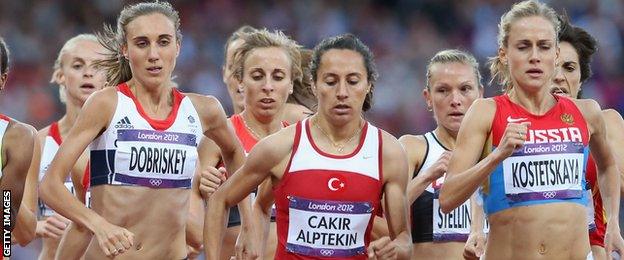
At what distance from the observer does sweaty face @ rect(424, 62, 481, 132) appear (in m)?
7.80

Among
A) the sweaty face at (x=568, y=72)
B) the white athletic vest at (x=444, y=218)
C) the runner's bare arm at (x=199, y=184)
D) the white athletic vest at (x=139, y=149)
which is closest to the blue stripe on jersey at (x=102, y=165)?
the white athletic vest at (x=139, y=149)

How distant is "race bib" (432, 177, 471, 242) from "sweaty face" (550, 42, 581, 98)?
0.93m

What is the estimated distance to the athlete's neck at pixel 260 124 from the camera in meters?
8.05

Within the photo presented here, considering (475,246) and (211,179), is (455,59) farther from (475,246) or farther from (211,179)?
(211,179)

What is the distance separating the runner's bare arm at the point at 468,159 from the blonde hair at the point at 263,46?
75.3 inches

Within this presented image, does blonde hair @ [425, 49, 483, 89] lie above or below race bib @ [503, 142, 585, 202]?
above

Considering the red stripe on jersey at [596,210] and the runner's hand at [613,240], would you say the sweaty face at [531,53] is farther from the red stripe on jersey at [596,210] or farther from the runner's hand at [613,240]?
the red stripe on jersey at [596,210]

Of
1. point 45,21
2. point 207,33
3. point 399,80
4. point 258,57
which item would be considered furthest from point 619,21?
point 258,57

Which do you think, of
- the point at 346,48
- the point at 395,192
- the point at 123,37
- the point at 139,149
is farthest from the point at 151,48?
the point at 395,192

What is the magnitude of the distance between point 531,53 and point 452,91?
1.40 meters

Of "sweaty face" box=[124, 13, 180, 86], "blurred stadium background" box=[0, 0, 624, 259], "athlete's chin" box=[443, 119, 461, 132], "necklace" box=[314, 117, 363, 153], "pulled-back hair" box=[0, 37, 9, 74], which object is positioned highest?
"blurred stadium background" box=[0, 0, 624, 259]

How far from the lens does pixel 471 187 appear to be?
244 inches

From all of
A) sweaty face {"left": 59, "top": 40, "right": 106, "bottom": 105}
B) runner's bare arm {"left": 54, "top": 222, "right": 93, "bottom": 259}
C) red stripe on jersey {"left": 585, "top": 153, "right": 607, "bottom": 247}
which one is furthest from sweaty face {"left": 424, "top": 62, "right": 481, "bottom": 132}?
sweaty face {"left": 59, "top": 40, "right": 106, "bottom": 105}

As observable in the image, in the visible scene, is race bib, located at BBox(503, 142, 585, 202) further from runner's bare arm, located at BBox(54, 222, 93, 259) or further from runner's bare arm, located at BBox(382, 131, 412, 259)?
runner's bare arm, located at BBox(54, 222, 93, 259)
